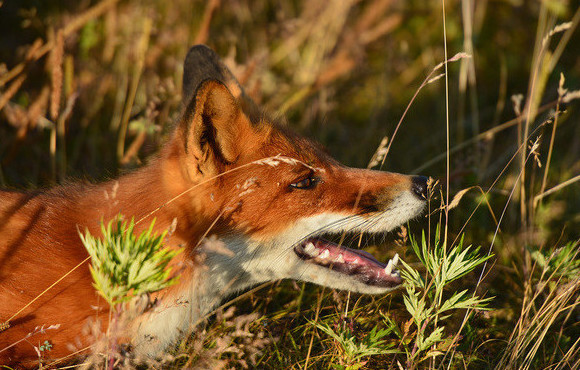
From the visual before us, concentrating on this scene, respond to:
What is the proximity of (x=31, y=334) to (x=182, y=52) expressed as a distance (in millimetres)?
3991

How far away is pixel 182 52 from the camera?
5.71 meters

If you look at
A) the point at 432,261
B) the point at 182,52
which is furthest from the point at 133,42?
the point at 432,261

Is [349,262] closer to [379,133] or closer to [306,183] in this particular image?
[306,183]

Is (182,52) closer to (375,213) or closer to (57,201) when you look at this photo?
(57,201)

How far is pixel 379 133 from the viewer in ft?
16.8

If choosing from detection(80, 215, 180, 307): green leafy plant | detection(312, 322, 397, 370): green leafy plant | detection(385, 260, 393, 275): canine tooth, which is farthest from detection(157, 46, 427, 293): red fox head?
detection(80, 215, 180, 307): green leafy plant

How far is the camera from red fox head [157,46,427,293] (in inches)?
105

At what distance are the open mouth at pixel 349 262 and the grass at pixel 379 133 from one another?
0.45ft

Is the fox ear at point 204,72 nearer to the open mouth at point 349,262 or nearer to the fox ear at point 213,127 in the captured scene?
the fox ear at point 213,127

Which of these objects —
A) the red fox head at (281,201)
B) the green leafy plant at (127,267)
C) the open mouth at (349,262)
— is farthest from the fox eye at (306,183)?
the green leafy plant at (127,267)

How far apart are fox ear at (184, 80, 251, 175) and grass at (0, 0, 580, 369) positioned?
791 millimetres

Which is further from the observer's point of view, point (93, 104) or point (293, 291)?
point (93, 104)

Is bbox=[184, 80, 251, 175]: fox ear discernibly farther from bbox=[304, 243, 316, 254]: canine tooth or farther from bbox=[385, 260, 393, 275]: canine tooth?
bbox=[385, 260, 393, 275]: canine tooth

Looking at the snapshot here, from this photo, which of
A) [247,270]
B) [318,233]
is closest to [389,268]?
[318,233]
